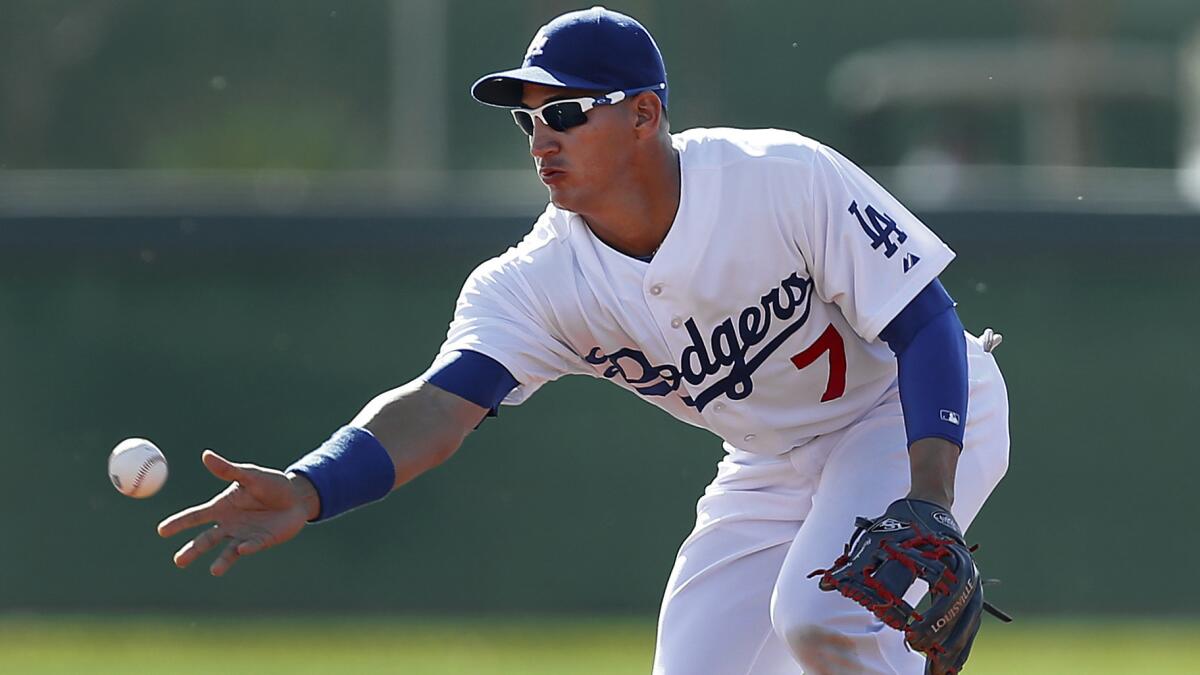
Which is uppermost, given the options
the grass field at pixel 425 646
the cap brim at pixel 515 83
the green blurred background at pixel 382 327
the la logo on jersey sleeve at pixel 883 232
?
the cap brim at pixel 515 83

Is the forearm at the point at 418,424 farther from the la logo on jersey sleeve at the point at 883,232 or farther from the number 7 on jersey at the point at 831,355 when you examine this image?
the la logo on jersey sleeve at the point at 883,232

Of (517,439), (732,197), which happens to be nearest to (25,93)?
(517,439)

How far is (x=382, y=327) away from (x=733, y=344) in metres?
4.89

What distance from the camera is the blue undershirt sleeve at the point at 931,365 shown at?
3768 millimetres

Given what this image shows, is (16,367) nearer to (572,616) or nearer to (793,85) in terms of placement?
(572,616)

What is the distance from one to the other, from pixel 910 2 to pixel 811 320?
238 inches

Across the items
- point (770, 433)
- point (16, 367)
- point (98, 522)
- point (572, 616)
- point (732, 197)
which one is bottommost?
point (572, 616)

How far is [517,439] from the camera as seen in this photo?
8781mm

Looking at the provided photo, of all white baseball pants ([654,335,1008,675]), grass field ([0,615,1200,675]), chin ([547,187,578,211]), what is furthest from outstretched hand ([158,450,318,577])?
grass field ([0,615,1200,675])

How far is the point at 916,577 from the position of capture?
3535 millimetres

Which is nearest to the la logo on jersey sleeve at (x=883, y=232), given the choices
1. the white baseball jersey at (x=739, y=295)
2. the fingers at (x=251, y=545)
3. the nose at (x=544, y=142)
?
the white baseball jersey at (x=739, y=295)

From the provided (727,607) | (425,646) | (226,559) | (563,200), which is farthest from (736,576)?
(425,646)

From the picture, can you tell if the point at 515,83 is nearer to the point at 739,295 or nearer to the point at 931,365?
the point at 739,295

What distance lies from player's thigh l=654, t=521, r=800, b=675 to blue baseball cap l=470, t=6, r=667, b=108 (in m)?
0.99
